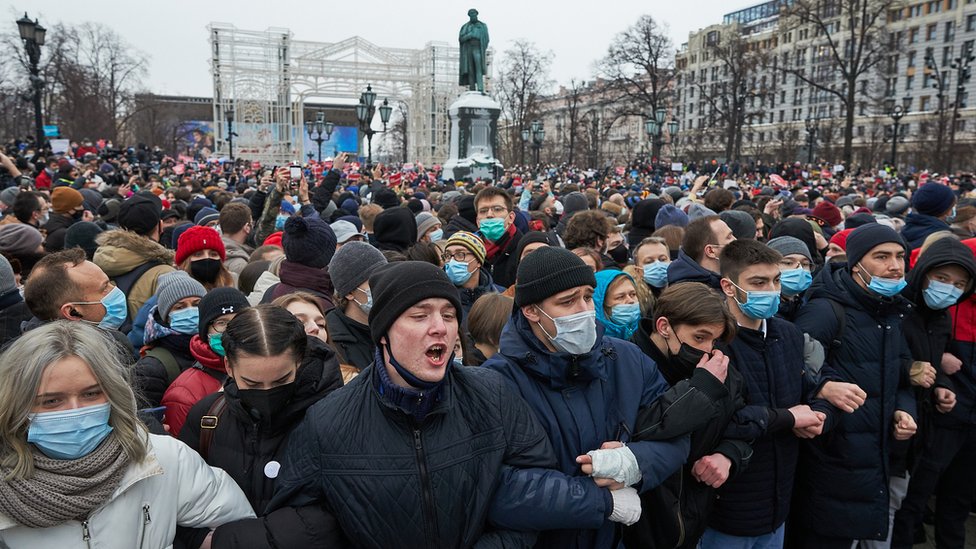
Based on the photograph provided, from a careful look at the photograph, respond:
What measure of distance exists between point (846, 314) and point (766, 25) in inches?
4310

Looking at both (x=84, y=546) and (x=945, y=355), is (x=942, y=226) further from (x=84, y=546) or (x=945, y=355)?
(x=84, y=546)

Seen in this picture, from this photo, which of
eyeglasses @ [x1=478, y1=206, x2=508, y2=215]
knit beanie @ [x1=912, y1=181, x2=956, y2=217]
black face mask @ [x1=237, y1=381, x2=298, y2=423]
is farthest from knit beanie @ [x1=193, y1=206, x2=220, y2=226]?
knit beanie @ [x1=912, y1=181, x2=956, y2=217]

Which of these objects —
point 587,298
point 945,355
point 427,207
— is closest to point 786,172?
point 427,207

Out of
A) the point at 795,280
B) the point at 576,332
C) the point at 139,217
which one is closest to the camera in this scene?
the point at 576,332

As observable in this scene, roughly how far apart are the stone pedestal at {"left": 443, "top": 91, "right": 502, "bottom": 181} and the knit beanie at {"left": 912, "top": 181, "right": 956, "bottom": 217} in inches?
626

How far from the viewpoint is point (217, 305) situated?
326 cm

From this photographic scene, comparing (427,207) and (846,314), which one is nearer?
(846,314)

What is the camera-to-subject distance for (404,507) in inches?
86.5

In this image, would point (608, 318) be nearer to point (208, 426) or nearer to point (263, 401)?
point (263, 401)

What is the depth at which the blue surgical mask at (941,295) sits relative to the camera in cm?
407

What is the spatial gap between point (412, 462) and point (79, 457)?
1.07 meters

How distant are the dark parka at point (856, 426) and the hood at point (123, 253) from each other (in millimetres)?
4417

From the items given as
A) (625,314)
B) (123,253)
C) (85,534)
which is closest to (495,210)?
(625,314)

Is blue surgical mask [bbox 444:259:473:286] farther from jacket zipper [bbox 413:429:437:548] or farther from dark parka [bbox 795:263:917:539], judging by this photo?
jacket zipper [bbox 413:429:437:548]
